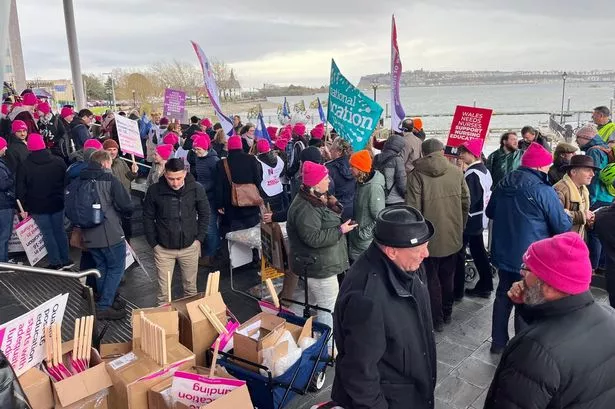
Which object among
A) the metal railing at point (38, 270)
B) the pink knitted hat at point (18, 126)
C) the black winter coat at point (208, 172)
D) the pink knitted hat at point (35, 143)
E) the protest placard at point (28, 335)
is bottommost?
the protest placard at point (28, 335)

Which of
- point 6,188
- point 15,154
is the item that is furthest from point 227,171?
point 15,154

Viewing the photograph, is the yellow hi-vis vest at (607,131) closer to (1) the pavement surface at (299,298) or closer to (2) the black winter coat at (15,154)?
(1) the pavement surface at (299,298)

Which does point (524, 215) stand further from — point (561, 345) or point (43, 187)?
point (43, 187)

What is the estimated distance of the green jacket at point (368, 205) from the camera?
4.77 m

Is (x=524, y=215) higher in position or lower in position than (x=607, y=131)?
lower

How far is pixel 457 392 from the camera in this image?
408 centimetres

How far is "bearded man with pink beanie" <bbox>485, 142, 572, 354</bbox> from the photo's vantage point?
4.18 meters

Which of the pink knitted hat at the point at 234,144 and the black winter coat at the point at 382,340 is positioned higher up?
the pink knitted hat at the point at 234,144

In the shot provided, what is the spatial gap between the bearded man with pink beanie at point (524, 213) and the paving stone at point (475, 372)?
49cm

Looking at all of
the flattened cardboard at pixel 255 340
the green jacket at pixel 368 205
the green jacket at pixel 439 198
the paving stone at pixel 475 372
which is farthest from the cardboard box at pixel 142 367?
the green jacket at pixel 439 198

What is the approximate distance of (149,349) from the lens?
3.54 meters

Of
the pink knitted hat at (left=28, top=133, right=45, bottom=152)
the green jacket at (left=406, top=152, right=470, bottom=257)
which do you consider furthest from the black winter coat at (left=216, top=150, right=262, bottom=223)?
the green jacket at (left=406, top=152, right=470, bottom=257)

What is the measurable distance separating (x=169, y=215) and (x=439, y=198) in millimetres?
2756

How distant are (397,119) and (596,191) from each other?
3816 millimetres
